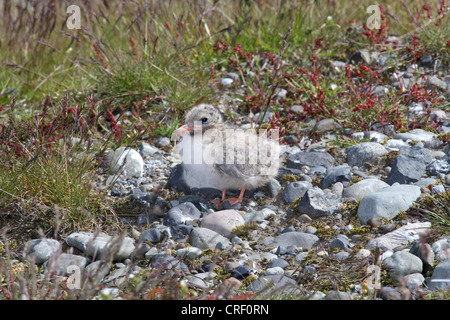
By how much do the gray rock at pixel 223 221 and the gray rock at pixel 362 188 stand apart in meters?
0.95

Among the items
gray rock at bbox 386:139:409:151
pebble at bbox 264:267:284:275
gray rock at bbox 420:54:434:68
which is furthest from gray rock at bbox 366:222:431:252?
gray rock at bbox 420:54:434:68

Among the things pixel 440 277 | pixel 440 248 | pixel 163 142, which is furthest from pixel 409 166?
pixel 163 142

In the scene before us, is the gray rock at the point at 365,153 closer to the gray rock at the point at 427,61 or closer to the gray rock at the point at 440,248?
the gray rock at the point at 440,248

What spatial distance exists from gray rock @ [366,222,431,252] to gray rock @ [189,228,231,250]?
1074 millimetres

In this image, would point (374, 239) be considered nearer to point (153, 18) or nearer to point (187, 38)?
point (187, 38)

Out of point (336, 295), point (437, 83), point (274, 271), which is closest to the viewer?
point (336, 295)

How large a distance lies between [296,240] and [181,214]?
1015 millimetres

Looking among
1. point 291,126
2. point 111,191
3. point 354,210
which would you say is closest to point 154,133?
point 111,191

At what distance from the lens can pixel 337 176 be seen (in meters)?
4.64

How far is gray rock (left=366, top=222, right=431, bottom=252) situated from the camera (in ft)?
12.2

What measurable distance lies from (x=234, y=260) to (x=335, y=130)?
7.51 ft

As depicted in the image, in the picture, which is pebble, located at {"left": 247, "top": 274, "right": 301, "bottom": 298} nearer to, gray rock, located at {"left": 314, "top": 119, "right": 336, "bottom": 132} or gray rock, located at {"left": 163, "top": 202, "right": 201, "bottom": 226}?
gray rock, located at {"left": 163, "top": 202, "right": 201, "bottom": 226}

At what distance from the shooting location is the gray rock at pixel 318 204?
4.25 m

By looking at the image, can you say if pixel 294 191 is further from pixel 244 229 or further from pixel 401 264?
pixel 401 264
